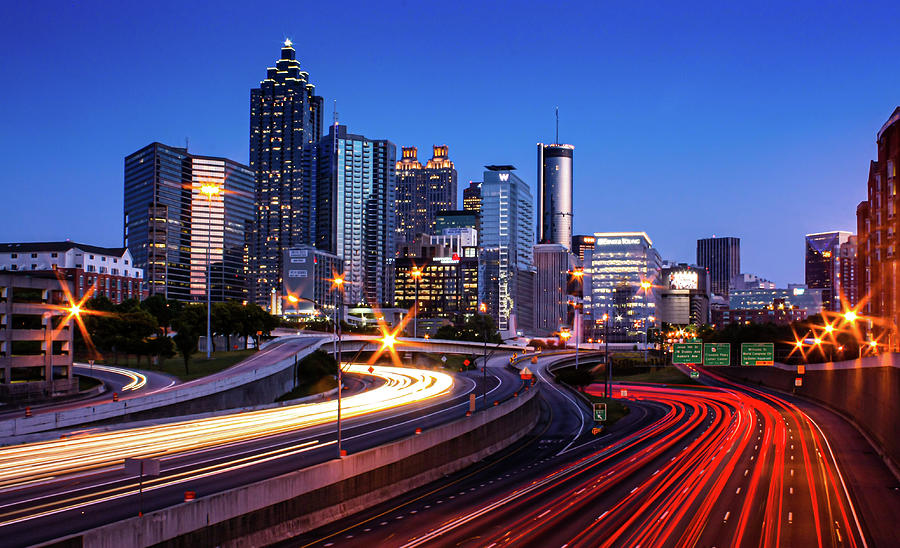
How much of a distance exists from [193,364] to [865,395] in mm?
74043

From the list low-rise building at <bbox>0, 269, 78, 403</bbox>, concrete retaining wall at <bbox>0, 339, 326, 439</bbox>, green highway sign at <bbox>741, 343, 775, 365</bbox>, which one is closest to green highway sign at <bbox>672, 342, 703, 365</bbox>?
green highway sign at <bbox>741, 343, 775, 365</bbox>

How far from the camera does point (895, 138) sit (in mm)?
144375

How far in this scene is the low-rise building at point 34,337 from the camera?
243 ft

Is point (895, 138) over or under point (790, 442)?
over

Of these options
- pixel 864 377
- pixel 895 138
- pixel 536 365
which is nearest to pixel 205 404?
pixel 864 377

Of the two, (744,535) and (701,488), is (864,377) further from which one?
(744,535)

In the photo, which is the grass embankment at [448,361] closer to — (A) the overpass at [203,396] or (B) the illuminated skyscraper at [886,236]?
(A) the overpass at [203,396]

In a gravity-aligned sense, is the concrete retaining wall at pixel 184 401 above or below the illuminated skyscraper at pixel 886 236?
below

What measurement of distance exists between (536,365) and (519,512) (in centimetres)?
10423

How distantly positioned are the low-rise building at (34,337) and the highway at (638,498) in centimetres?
4100

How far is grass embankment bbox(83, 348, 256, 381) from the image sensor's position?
95.0 metres

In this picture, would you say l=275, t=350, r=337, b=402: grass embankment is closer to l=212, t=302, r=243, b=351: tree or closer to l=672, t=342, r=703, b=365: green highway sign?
l=212, t=302, r=243, b=351: tree

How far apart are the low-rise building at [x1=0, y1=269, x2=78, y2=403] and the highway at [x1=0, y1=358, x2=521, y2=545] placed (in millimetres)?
20915

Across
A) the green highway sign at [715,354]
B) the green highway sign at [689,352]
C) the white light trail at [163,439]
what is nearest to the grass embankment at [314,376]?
the white light trail at [163,439]
